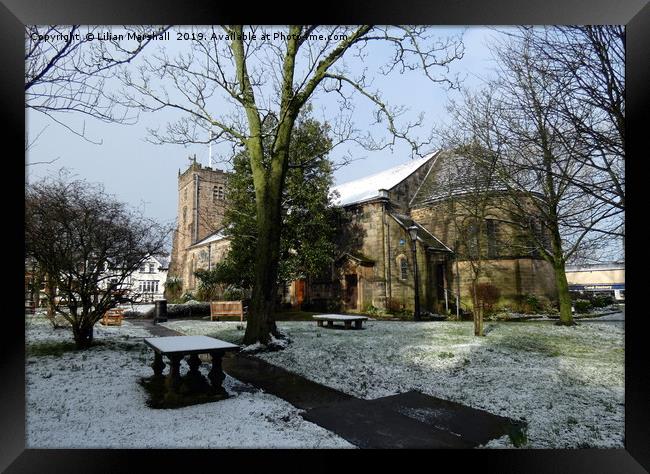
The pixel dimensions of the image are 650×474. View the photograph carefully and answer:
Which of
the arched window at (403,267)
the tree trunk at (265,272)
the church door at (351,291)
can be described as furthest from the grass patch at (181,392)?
the arched window at (403,267)

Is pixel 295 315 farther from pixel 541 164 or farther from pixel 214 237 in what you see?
pixel 541 164

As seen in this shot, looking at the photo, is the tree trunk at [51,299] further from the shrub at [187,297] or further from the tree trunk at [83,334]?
the shrub at [187,297]

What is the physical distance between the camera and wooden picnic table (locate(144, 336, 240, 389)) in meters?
3.82

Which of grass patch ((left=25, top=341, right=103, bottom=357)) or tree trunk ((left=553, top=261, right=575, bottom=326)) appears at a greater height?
tree trunk ((left=553, top=261, right=575, bottom=326))

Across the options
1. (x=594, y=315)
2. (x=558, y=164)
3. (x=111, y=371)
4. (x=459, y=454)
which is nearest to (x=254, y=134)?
(x=111, y=371)

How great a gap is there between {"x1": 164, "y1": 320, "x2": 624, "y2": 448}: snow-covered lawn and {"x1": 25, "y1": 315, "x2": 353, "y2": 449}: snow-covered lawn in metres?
1.14

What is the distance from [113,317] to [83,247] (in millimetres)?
1181

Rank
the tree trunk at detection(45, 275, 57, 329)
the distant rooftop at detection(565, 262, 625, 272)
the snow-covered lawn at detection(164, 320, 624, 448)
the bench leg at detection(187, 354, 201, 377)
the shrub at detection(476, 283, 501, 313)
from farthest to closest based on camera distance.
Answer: the shrub at detection(476, 283, 501, 313), the tree trunk at detection(45, 275, 57, 329), the distant rooftop at detection(565, 262, 625, 272), the bench leg at detection(187, 354, 201, 377), the snow-covered lawn at detection(164, 320, 624, 448)

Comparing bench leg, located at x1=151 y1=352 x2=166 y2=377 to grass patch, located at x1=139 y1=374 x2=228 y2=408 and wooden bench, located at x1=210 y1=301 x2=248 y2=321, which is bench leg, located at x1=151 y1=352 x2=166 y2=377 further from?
wooden bench, located at x1=210 y1=301 x2=248 y2=321

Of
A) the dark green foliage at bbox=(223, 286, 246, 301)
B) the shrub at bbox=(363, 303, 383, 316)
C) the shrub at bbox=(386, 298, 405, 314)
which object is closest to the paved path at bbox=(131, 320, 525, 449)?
the dark green foliage at bbox=(223, 286, 246, 301)

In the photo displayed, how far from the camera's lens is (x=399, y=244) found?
997 centimetres

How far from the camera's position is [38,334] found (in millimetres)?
4496
